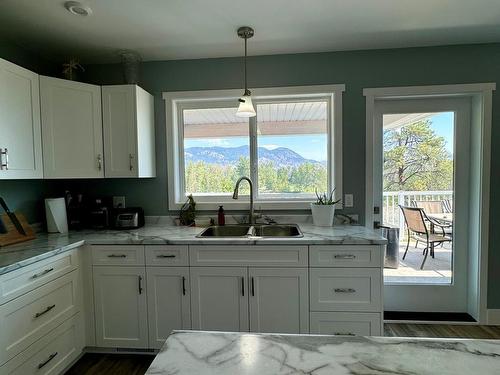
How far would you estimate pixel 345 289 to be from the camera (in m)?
1.89

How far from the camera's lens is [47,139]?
2051mm

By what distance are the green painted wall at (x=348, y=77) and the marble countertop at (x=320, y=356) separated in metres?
1.84

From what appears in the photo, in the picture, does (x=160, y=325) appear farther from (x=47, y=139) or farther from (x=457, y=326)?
(x=457, y=326)

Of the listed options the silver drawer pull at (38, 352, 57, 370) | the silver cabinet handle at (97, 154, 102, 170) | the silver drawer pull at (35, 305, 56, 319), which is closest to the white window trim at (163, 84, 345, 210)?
the silver cabinet handle at (97, 154, 102, 170)

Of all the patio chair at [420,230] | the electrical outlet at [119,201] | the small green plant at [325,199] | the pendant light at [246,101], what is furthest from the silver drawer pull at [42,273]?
the patio chair at [420,230]

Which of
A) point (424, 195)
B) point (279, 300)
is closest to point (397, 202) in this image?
point (424, 195)

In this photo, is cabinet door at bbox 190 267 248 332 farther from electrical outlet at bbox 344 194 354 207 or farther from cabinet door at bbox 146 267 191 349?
electrical outlet at bbox 344 194 354 207

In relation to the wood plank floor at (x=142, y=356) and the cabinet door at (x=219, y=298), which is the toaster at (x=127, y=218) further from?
the wood plank floor at (x=142, y=356)

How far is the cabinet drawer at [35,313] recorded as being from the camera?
4.69 feet

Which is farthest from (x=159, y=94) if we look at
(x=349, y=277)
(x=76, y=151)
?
(x=349, y=277)

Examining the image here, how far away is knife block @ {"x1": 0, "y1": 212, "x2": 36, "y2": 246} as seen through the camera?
1.84m

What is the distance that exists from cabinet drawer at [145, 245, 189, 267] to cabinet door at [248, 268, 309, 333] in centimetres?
49

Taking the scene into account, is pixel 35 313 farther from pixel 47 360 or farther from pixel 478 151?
pixel 478 151

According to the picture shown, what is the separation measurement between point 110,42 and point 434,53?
269 cm
